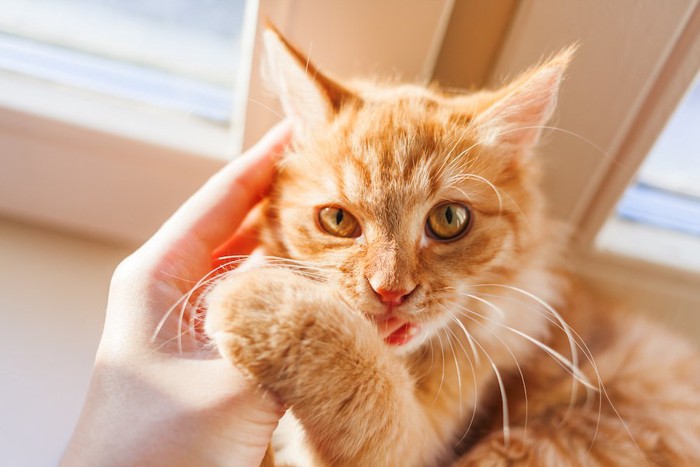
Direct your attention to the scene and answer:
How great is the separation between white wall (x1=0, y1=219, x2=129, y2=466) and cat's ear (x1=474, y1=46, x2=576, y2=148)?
86 cm

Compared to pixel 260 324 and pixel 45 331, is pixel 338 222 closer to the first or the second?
pixel 260 324

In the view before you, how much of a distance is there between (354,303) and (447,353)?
0.28 meters

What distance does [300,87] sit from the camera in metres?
0.91

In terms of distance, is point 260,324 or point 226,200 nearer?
point 260,324

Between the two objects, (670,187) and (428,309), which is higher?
(670,187)

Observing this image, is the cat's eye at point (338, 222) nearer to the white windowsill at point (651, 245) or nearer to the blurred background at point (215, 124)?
the blurred background at point (215, 124)

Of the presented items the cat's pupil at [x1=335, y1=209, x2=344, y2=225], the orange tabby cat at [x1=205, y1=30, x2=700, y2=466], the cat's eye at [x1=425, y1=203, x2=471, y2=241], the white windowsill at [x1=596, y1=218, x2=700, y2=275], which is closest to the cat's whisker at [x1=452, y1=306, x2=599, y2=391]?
the orange tabby cat at [x1=205, y1=30, x2=700, y2=466]

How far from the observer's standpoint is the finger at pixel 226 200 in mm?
915

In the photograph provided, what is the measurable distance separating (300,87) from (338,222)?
0.82 feet

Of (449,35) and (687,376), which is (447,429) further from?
(449,35)

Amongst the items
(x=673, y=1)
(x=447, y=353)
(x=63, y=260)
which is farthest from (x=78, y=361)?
(x=673, y=1)

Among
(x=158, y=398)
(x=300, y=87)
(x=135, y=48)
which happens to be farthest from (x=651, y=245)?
(x=135, y=48)

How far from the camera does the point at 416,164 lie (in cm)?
84

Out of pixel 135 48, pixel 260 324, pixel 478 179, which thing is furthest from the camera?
pixel 135 48
